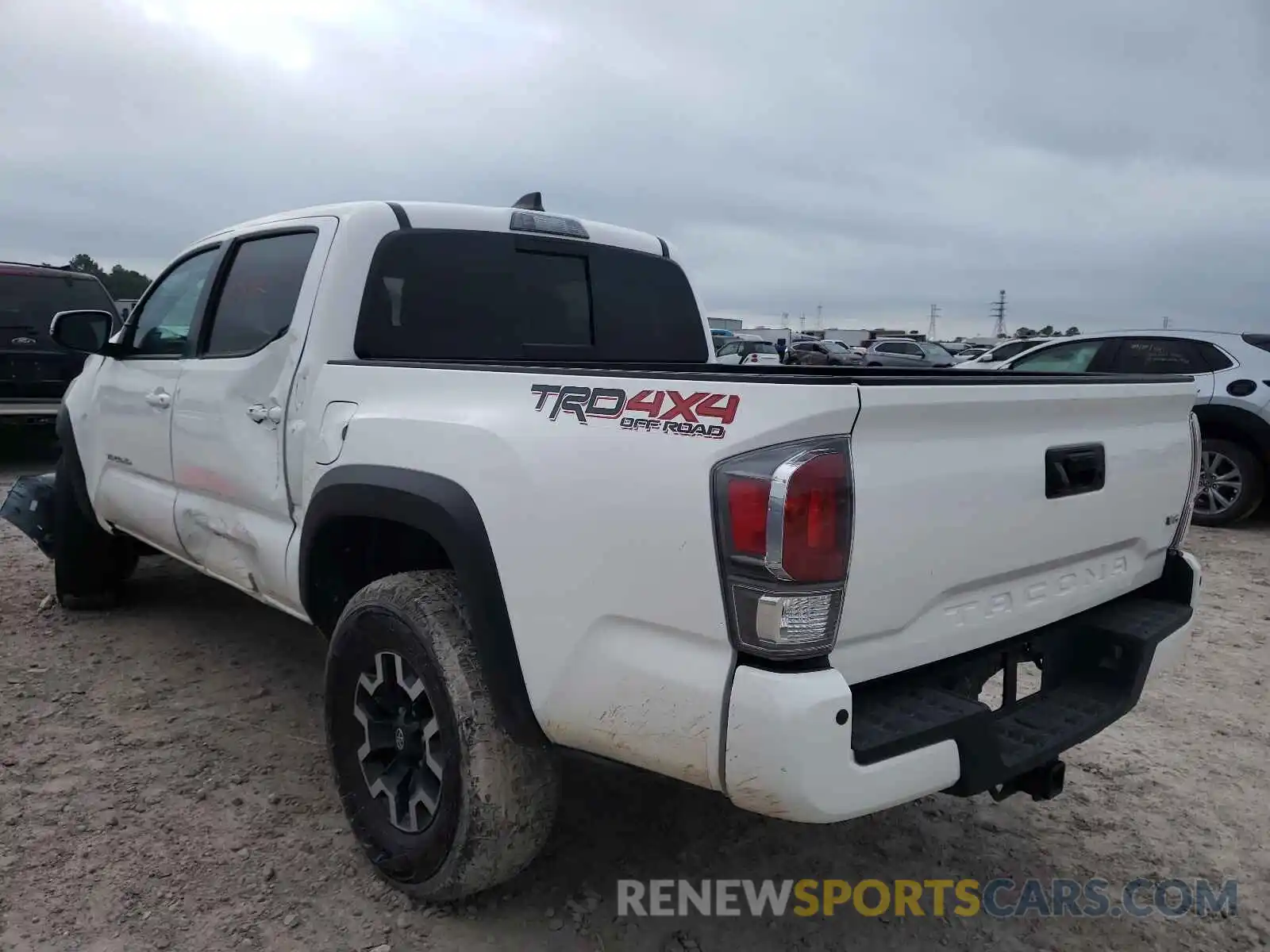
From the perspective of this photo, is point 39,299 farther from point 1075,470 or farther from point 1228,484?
point 1228,484

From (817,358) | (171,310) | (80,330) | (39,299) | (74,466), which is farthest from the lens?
(817,358)

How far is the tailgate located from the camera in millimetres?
1868

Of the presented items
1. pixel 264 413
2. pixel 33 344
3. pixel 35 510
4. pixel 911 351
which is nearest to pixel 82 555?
pixel 35 510

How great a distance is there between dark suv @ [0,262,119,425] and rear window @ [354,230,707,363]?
296 inches

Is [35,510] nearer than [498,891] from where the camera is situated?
No

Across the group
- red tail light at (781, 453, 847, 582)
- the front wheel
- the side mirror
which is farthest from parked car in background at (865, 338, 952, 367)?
red tail light at (781, 453, 847, 582)

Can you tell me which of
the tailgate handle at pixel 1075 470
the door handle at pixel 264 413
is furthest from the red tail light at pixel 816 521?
the door handle at pixel 264 413

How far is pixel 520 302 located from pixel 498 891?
200cm

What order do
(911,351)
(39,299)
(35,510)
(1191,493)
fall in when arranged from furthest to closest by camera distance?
(911,351)
(39,299)
(35,510)
(1191,493)

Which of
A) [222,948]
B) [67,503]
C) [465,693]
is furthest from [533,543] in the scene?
[67,503]

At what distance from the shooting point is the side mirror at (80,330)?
428cm

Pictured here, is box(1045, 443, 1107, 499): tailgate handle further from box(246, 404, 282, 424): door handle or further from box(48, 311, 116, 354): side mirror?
box(48, 311, 116, 354): side mirror

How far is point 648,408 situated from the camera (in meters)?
1.96

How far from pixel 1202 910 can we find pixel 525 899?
1.90m
